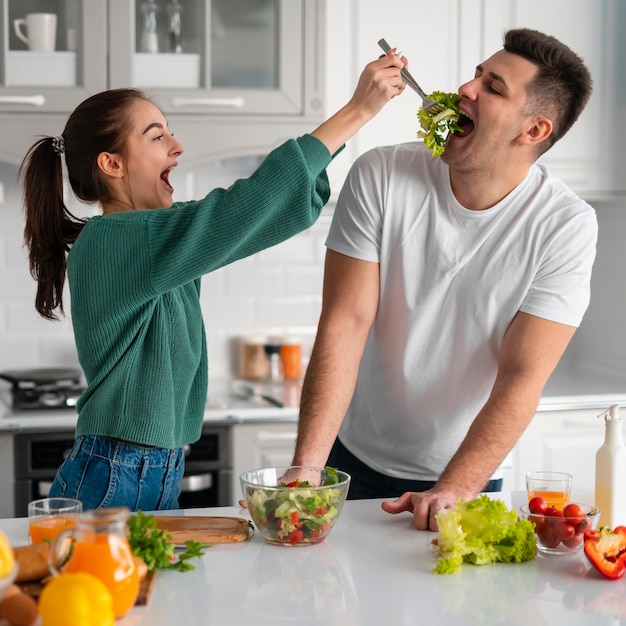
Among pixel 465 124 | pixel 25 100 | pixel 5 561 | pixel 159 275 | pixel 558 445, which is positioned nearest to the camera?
pixel 5 561

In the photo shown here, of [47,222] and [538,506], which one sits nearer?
[538,506]

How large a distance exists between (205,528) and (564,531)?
56cm

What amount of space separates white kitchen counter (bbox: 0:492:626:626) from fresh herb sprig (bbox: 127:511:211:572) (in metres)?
0.02

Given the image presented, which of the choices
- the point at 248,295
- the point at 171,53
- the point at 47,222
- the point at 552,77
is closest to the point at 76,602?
the point at 47,222

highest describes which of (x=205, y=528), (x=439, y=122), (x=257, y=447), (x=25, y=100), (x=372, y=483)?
(x=25, y=100)

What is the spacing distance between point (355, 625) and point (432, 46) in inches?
102

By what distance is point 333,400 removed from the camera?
76.0 inches

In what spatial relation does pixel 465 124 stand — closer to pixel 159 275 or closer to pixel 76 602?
pixel 159 275

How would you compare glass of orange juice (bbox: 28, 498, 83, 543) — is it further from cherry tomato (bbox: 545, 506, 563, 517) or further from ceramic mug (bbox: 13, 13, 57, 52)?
ceramic mug (bbox: 13, 13, 57, 52)

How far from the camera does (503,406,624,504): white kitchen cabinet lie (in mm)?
3301

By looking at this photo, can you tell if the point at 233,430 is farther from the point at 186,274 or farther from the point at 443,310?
the point at 186,274

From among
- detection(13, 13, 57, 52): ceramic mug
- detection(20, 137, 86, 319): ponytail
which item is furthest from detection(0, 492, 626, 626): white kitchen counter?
detection(13, 13, 57, 52): ceramic mug

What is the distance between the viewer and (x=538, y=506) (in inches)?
58.7

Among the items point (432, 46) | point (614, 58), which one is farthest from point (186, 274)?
point (614, 58)
